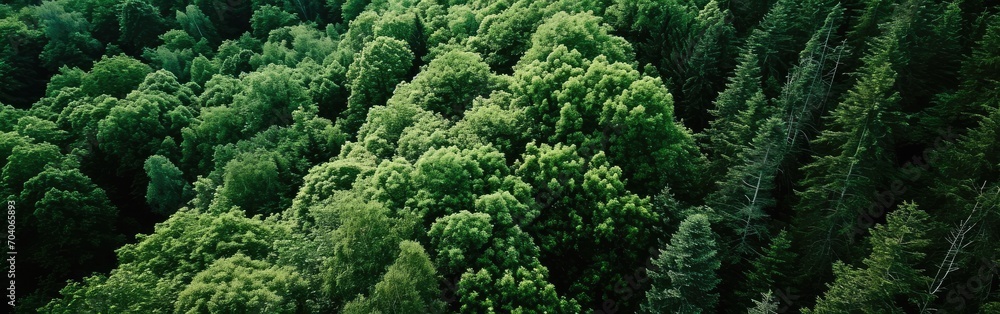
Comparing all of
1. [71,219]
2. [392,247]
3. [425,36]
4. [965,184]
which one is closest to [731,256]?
[965,184]

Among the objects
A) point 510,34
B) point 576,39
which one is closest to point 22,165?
point 510,34

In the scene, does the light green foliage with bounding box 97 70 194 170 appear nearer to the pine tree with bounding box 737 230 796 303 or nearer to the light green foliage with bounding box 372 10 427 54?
the light green foliage with bounding box 372 10 427 54

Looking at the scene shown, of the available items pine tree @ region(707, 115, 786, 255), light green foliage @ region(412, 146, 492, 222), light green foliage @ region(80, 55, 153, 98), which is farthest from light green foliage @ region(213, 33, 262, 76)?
pine tree @ region(707, 115, 786, 255)

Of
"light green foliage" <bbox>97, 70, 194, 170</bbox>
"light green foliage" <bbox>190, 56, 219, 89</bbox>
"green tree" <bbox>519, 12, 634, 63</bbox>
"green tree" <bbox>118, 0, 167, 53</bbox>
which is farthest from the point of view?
"green tree" <bbox>118, 0, 167, 53</bbox>

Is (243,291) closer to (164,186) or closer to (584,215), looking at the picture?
(584,215)

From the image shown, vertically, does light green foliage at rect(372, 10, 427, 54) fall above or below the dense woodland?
above

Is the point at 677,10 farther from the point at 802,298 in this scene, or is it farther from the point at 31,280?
the point at 31,280
